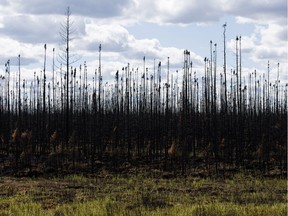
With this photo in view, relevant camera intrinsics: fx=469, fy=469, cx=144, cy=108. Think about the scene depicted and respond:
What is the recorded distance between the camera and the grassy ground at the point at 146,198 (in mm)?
8609

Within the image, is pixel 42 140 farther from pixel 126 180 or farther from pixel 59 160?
pixel 126 180

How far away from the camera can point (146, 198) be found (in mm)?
10070

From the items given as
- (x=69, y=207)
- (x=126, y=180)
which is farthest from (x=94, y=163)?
(x=69, y=207)

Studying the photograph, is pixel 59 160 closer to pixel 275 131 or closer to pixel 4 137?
pixel 4 137

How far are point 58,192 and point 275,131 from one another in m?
14.3

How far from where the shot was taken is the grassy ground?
8609mm

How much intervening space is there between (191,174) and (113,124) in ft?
31.1

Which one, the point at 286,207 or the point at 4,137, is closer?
the point at 286,207

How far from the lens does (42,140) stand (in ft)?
72.4

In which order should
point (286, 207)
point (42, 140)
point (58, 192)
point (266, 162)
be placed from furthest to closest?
1. point (42, 140)
2. point (266, 162)
3. point (58, 192)
4. point (286, 207)

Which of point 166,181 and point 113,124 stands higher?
point 113,124

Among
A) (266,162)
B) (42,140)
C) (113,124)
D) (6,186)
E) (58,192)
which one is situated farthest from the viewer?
(113,124)

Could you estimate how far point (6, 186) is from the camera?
41.1 ft

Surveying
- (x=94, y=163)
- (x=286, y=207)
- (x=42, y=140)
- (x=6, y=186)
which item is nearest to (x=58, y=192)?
(x=6, y=186)
